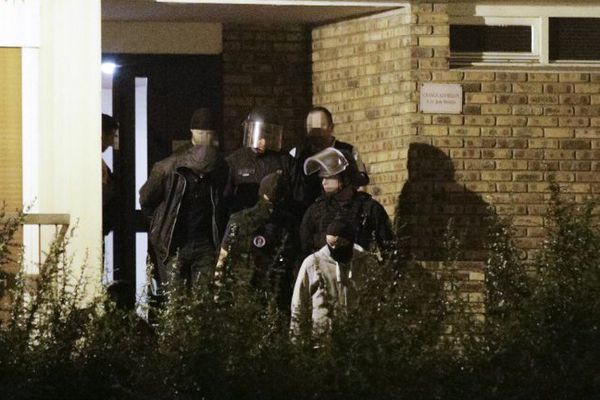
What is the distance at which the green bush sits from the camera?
11.2m

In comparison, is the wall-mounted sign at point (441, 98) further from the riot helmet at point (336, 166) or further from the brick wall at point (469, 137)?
the riot helmet at point (336, 166)

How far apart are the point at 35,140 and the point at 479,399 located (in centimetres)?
550

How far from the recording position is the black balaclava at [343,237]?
13.2 meters

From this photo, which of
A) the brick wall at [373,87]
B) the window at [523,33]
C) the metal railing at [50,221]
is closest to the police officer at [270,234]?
the metal railing at [50,221]

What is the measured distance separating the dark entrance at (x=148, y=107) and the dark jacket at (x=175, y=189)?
293 centimetres

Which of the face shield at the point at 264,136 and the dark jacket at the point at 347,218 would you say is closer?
the dark jacket at the point at 347,218

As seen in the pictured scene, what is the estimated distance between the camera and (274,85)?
1712 cm

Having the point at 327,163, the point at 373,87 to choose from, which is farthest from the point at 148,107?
the point at 327,163

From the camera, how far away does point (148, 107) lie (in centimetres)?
1730

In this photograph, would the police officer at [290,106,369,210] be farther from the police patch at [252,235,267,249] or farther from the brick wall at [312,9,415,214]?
the brick wall at [312,9,415,214]

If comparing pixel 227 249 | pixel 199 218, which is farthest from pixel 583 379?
pixel 199 218

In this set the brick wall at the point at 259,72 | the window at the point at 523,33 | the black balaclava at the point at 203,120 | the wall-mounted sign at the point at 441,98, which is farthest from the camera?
the brick wall at the point at 259,72

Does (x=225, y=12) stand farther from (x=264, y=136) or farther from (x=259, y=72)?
(x=264, y=136)

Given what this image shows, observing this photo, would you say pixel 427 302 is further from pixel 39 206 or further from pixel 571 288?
pixel 39 206
